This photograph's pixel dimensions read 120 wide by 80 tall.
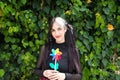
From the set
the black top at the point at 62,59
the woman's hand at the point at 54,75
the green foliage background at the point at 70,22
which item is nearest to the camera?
the woman's hand at the point at 54,75

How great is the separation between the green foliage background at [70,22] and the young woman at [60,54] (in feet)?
2.75

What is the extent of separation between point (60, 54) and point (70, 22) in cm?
103

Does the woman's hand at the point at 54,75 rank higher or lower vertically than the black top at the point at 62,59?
lower

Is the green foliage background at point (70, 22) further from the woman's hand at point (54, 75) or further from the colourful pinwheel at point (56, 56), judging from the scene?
the woman's hand at point (54, 75)

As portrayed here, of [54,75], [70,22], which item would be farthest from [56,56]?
[70,22]

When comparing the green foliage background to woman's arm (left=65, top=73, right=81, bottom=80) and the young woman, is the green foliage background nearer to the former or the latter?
the young woman

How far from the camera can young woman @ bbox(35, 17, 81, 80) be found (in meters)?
2.76

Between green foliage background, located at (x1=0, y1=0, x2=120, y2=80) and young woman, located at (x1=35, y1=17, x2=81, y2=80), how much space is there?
84cm

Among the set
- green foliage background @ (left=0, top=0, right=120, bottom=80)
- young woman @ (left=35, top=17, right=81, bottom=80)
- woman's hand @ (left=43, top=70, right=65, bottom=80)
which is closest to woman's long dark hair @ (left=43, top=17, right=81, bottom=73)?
young woman @ (left=35, top=17, right=81, bottom=80)

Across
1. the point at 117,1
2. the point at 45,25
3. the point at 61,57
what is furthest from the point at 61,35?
the point at 117,1

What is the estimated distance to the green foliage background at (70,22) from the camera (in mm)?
3693

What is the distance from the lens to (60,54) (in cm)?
277

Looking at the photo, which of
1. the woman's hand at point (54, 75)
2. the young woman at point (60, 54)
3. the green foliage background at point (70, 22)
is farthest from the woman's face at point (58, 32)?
the green foliage background at point (70, 22)

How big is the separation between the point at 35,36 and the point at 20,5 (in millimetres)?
334
